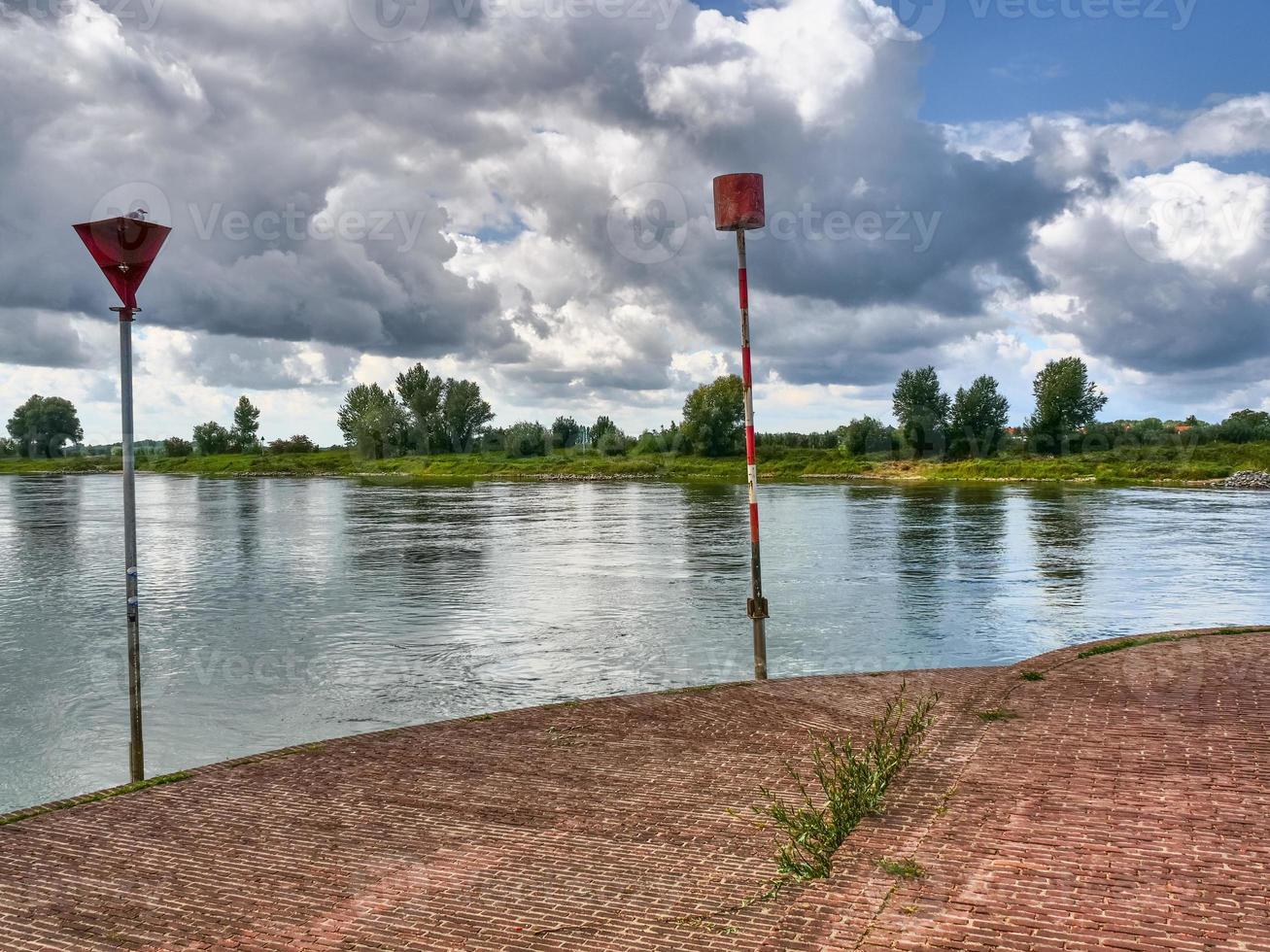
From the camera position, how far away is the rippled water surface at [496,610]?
11.8 m

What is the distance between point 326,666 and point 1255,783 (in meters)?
11.6

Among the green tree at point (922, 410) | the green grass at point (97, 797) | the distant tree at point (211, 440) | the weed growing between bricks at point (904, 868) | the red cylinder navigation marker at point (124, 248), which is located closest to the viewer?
the weed growing between bricks at point (904, 868)

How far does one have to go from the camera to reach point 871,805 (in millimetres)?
5504

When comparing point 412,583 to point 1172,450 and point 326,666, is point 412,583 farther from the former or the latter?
point 1172,450

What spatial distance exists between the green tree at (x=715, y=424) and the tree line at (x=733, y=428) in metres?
0.13

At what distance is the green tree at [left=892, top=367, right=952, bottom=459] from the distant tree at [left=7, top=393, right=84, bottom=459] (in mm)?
140723

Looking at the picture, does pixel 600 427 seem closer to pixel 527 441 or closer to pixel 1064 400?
pixel 527 441

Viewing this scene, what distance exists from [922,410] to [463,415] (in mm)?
62372

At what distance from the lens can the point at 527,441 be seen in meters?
129

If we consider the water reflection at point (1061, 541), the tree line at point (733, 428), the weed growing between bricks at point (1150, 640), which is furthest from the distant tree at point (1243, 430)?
the weed growing between bricks at point (1150, 640)

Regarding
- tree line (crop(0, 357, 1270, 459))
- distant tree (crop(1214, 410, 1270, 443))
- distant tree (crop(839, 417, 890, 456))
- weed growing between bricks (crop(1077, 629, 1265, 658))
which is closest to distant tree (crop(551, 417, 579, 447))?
tree line (crop(0, 357, 1270, 459))

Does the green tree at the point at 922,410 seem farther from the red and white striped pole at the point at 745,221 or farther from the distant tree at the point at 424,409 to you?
the red and white striped pole at the point at 745,221

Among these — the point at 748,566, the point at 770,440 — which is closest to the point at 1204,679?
the point at 748,566

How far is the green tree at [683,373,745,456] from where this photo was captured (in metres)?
114
